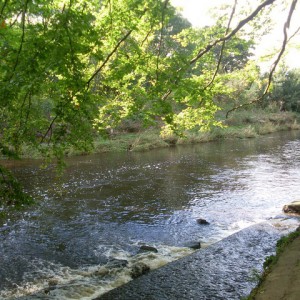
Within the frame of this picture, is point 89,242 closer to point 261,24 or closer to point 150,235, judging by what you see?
point 150,235

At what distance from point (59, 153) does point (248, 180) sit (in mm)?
11115

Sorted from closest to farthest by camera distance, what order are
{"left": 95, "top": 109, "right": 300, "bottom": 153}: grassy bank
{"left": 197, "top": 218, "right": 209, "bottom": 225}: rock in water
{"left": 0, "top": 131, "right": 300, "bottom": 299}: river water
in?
1. {"left": 0, "top": 131, "right": 300, "bottom": 299}: river water
2. {"left": 197, "top": 218, "right": 209, "bottom": 225}: rock in water
3. {"left": 95, "top": 109, "right": 300, "bottom": 153}: grassy bank

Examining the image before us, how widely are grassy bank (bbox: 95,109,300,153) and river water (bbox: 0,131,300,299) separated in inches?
176

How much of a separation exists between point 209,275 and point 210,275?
18 millimetres

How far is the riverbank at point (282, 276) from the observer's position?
167 inches

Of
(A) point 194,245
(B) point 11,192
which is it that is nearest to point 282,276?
(A) point 194,245

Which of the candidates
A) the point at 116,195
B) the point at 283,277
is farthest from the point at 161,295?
the point at 116,195

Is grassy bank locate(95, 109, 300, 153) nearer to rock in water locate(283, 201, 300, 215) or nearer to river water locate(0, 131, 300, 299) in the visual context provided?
river water locate(0, 131, 300, 299)

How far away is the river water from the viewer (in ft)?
20.4

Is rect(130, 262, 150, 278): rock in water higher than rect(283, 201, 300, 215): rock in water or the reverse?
the reverse

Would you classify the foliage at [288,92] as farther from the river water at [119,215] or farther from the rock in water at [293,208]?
the rock in water at [293,208]

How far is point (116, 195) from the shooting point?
40.1ft

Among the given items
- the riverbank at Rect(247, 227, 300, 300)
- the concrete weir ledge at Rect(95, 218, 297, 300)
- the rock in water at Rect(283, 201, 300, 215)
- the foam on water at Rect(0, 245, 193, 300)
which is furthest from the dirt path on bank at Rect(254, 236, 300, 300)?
the rock in water at Rect(283, 201, 300, 215)

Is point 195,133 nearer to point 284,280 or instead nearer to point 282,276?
point 282,276
